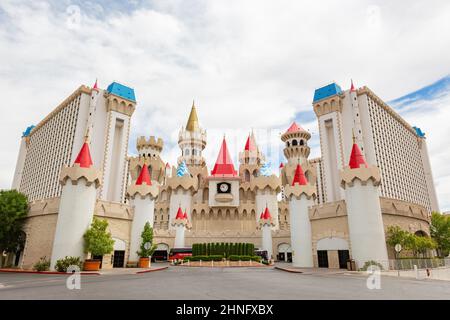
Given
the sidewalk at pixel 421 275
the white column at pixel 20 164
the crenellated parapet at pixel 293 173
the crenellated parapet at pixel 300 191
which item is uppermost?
the white column at pixel 20 164

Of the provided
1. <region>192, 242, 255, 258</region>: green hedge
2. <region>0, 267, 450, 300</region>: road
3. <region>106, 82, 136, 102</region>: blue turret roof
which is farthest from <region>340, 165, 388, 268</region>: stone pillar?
<region>106, 82, 136, 102</region>: blue turret roof

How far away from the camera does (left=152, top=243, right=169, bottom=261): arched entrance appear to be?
45.4 m

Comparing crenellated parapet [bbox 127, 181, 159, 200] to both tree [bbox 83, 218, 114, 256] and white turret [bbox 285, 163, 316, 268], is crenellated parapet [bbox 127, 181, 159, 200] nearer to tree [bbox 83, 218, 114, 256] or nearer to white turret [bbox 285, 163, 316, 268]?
tree [bbox 83, 218, 114, 256]

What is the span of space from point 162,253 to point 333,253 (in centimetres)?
2779

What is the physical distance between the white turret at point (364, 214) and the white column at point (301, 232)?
527cm

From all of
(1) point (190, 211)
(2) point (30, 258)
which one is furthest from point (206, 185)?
(2) point (30, 258)

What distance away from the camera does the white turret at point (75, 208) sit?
74.2 ft

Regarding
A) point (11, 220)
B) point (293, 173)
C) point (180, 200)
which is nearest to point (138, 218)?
point (11, 220)

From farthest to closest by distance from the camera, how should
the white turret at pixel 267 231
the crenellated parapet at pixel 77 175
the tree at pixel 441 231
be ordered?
the white turret at pixel 267 231, the tree at pixel 441 231, the crenellated parapet at pixel 77 175

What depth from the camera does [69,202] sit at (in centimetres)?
2342

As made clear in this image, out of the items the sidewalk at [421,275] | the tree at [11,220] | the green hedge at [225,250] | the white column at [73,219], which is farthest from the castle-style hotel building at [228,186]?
the green hedge at [225,250]

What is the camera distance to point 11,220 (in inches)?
1041

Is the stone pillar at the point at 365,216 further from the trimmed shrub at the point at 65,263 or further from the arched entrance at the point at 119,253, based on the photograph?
the trimmed shrub at the point at 65,263
